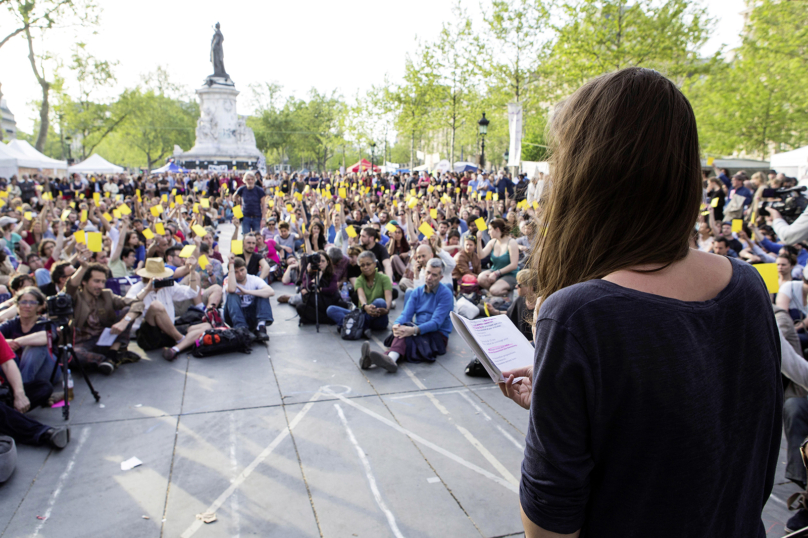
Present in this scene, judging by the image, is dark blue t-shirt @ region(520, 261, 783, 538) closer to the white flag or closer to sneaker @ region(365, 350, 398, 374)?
sneaker @ region(365, 350, 398, 374)

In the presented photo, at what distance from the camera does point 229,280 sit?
24.9 ft

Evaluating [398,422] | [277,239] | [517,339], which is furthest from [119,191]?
[517,339]

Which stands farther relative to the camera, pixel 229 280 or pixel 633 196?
pixel 229 280

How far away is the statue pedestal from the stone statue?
659mm

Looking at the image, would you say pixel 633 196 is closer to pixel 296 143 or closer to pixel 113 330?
pixel 113 330

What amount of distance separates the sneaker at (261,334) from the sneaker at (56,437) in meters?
2.95

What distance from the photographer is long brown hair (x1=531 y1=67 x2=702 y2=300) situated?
0.98 meters

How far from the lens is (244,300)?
7746mm

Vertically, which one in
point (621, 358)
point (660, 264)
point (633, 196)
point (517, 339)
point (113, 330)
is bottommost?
point (113, 330)

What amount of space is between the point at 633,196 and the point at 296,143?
213 ft

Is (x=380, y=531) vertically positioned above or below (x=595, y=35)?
below

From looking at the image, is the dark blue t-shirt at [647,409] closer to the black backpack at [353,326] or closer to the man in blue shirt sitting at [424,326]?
the man in blue shirt sitting at [424,326]

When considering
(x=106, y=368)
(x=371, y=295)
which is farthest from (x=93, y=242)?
(x=371, y=295)

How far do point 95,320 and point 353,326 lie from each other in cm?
330
